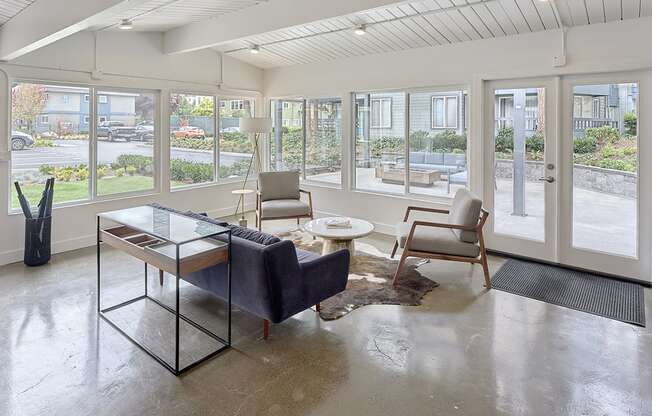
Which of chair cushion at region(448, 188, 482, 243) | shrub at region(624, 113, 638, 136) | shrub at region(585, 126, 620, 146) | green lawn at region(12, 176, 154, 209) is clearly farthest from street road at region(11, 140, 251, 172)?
shrub at region(624, 113, 638, 136)

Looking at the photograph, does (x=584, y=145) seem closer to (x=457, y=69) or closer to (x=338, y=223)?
(x=457, y=69)

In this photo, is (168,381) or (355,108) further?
(355,108)

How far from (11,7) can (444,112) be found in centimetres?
468

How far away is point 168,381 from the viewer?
248 cm

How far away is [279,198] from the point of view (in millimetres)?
6277

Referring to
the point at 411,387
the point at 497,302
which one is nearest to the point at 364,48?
the point at 497,302

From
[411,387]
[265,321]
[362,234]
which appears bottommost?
[411,387]

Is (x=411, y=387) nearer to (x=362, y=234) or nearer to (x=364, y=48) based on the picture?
(x=362, y=234)

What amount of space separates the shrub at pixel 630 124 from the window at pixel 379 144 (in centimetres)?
258

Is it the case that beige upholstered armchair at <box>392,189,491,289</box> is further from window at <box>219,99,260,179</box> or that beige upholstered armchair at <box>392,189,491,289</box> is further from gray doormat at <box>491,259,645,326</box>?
window at <box>219,99,260,179</box>

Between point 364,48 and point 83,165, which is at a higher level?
point 364,48

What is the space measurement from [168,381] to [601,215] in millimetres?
4331

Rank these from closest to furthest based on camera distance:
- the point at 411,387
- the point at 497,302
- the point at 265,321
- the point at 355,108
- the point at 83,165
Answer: the point at 411,387, the point at 265,321, the point at 497,302, the point at 83,165, the point at 355,108

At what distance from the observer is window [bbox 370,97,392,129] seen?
600 centimetres
